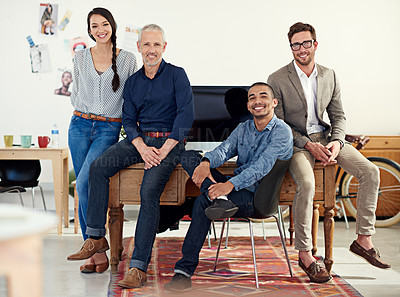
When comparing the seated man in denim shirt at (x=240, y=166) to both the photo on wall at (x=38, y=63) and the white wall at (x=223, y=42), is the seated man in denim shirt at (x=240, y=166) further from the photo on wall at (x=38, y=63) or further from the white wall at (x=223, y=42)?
the photo on wall at (x=38, y=63)

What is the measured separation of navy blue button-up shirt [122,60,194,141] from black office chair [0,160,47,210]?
180cm

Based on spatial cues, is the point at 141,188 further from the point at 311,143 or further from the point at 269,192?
the point at 311,143

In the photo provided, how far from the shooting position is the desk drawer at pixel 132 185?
272cm

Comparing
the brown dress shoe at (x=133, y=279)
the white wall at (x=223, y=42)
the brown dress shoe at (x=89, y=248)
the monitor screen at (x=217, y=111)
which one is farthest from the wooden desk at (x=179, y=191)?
the white wall at (x=223, y=42)

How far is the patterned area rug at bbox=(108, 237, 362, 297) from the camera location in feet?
7.97

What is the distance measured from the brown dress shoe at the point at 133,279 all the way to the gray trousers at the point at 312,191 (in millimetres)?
816

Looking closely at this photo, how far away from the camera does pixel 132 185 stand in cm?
274

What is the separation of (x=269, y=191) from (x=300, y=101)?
26.5 inches

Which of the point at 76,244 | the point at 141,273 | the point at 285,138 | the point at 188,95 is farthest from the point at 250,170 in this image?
the point at 76,244

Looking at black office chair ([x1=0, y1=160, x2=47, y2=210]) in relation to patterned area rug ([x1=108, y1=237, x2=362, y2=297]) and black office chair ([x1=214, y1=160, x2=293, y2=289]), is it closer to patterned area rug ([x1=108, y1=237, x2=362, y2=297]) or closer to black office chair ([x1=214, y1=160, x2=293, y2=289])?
patterned area rug ([x1=108, y1=237, x2=362, y2=297])

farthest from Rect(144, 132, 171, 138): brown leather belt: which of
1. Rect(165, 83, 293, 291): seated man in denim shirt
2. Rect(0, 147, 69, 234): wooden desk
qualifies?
Rect(0, 147, 69, 234): wooden desk

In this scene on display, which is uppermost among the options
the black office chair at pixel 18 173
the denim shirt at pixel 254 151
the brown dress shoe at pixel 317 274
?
the denim shirt at pixel 254 151

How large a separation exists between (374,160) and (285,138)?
1.98m

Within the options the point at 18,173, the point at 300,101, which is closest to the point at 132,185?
the point at 300,101
